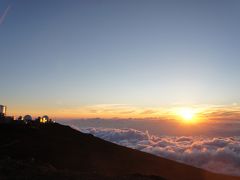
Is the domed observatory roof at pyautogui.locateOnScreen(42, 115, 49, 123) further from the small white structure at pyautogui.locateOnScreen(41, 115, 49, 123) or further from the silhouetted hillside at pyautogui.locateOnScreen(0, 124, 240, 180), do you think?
the silhouetted hillside at pyautogui.locateOnScreen(0, 124, 240, 180)

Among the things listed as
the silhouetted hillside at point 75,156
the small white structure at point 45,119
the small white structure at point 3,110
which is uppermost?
the small white structure at point 3,110

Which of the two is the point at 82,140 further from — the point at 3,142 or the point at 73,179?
the point at 73,179

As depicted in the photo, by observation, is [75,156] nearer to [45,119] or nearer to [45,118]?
[45,119]

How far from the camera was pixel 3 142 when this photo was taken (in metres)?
49.4

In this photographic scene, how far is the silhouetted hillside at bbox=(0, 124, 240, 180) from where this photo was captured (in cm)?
4019

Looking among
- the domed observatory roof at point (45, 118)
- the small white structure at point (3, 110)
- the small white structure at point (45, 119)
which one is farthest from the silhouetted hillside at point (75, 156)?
the small white structure at point (3, 110)

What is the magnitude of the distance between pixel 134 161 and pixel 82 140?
13241mm

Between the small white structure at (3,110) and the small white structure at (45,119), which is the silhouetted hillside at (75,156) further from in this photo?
the small white structure at (3,110)

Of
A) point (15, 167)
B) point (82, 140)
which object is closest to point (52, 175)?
point (15, 167)

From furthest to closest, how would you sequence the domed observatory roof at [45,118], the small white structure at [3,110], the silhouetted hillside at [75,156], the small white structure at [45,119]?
the domed observatory roof at [45,118] → the small white structure at [45,119] → the small white structure at [3,110] → the silhouetted hillside at [75,156]

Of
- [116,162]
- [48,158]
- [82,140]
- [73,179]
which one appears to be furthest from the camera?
[82,140]

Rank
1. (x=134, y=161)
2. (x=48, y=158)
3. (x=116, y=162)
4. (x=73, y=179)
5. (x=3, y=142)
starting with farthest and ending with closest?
1. (x=134, y=161)
2. (x=116, y=162)
3. (x=3, y=142)
4. (x=48, y=158)
5. (x=73, y=179)

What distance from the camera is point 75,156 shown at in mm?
49062

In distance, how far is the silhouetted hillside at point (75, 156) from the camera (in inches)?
1582
